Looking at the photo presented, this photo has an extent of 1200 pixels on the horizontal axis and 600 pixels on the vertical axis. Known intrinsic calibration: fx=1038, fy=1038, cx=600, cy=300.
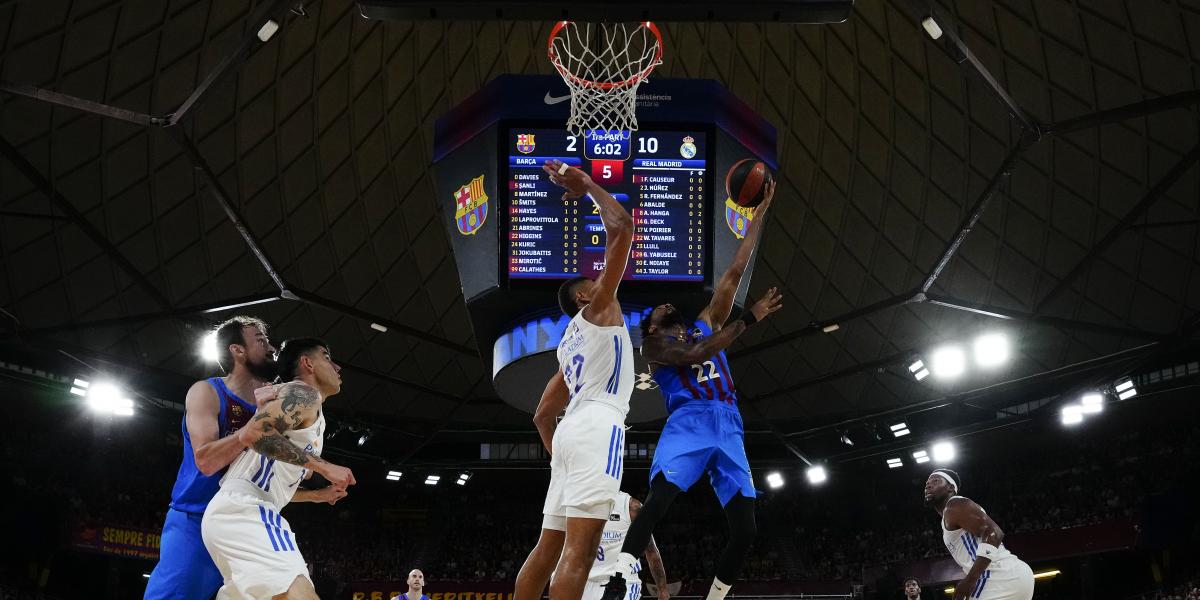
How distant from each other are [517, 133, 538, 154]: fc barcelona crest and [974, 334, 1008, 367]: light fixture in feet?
43.3

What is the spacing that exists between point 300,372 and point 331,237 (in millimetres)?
18757

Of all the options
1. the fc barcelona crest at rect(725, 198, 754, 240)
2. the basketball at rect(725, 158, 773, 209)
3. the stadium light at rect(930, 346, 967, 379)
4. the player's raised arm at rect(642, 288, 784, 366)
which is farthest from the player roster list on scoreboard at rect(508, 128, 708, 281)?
the stadium light at rect(930, 346, 967, 379)

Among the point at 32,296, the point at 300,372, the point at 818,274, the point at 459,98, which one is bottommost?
the point at 300,372

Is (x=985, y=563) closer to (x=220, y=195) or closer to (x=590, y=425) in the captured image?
(x=590, y=425)

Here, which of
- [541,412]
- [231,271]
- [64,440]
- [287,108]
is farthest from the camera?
[64,440]

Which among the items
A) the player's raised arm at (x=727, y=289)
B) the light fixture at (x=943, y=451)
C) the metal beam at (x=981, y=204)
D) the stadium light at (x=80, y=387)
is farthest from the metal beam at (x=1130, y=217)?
the stadium light at (x=80, y=387)

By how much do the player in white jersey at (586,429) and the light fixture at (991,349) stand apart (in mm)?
19127

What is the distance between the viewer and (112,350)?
2578cm

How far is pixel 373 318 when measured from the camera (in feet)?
80.0

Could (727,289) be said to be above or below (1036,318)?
below

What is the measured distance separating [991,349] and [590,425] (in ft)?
65.1

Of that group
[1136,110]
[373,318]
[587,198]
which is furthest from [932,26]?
[373,318]

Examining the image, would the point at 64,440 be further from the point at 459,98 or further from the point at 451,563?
the point at 459,98

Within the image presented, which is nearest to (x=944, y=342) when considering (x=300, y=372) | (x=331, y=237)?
(x=331, y=237)
